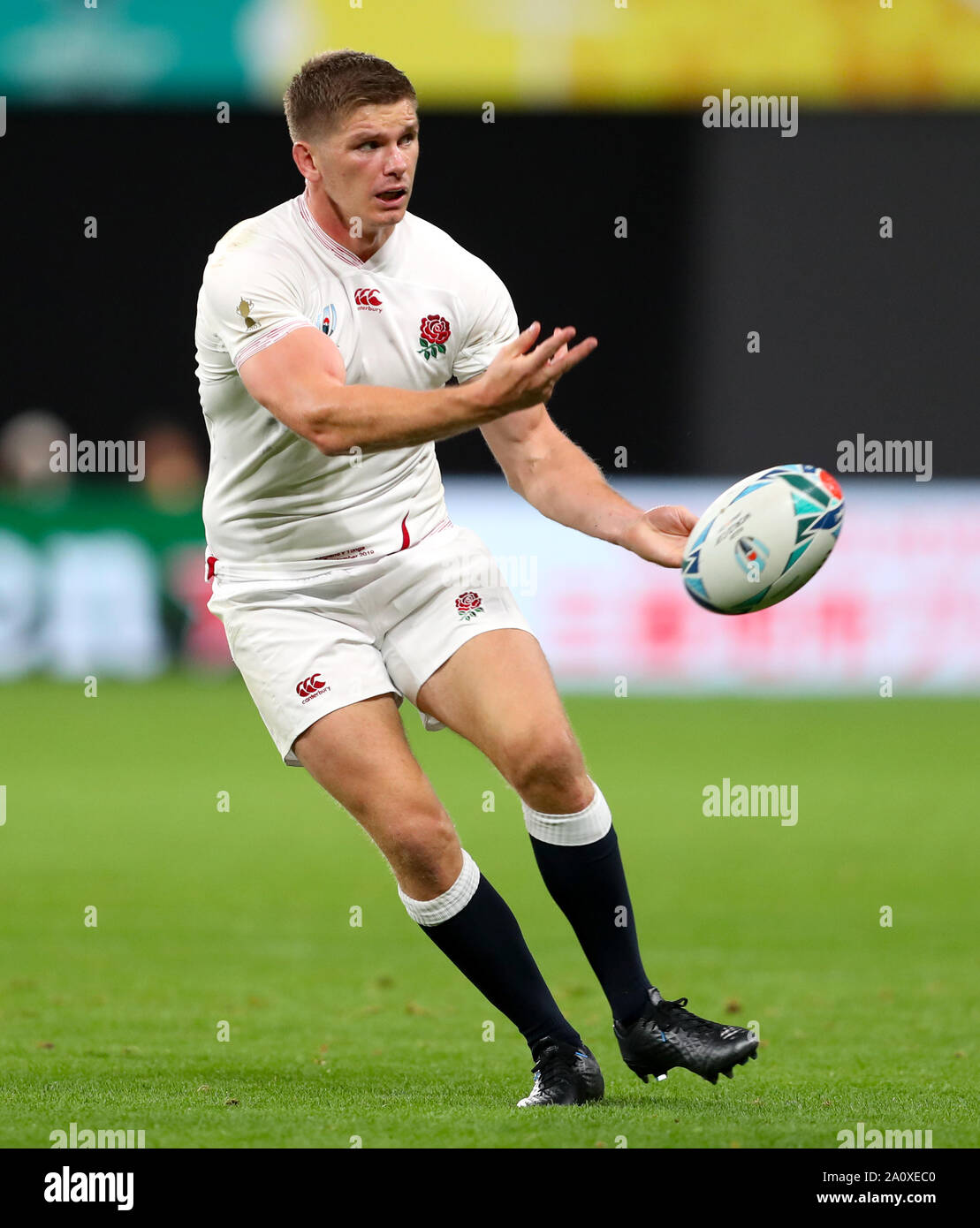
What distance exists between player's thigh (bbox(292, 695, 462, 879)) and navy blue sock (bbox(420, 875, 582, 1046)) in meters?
0.13

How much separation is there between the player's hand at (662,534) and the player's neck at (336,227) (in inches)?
42.3

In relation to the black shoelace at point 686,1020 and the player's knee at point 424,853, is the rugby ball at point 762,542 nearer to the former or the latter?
the player's knee at point 424,853

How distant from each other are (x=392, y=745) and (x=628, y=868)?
212 inches

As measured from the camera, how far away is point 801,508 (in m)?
5.15

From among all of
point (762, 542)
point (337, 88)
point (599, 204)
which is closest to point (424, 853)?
point (762, 542)

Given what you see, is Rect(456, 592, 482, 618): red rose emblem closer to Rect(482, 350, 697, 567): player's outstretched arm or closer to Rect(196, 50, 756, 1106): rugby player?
Rect(196, 50, 756, 1106): rugby player

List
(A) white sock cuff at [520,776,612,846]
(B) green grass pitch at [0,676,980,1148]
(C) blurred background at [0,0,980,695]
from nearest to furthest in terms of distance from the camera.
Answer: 1. (B) green grass pitch at [0,676,980,1148]
2. (A) white sock cuff at [520,776,612,846]
3. (C) blurred background at [0,0,980,695]

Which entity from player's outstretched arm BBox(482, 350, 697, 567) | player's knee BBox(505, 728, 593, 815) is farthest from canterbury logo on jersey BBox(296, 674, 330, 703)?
player's outstretched arm BBox(482, 350, 697, 567)

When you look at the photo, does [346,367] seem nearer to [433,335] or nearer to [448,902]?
[433,335]

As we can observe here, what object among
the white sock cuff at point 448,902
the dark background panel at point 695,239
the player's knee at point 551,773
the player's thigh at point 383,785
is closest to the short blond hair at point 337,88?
the player's thigh at point 383,785

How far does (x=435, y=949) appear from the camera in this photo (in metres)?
8.70

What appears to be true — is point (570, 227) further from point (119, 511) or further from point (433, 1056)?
point (433, 1056)

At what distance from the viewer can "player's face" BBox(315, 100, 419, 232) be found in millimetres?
5117

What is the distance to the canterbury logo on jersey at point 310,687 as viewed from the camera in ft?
17.4
